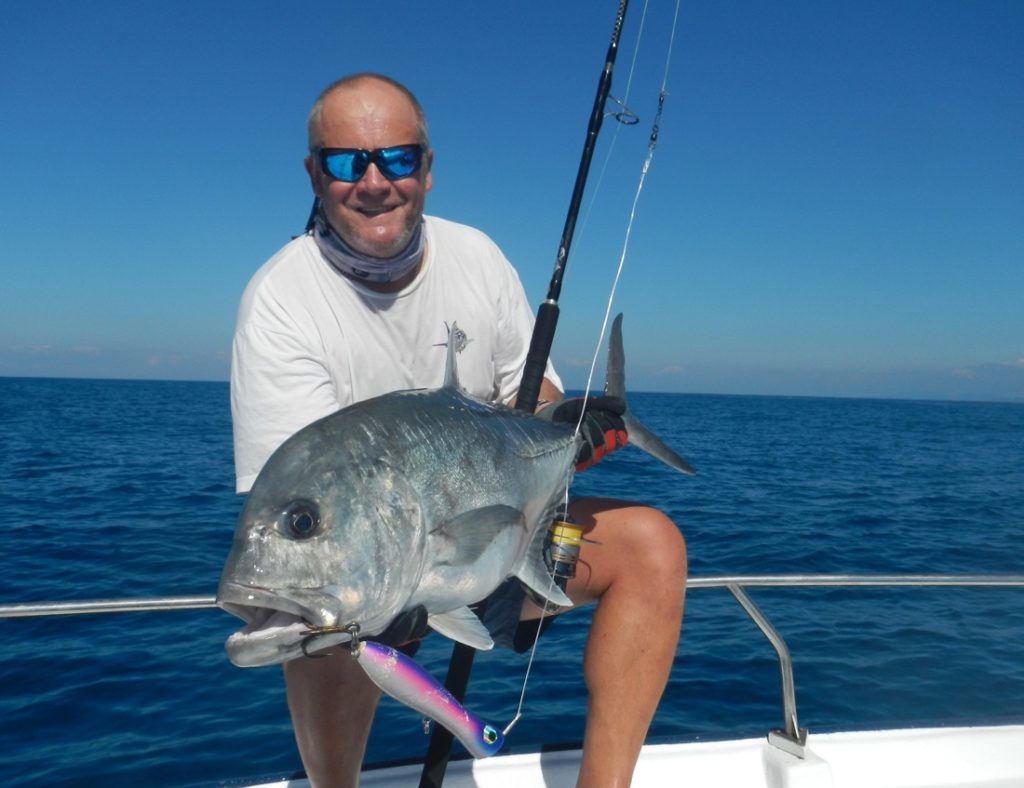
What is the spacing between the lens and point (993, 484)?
64.2 feet

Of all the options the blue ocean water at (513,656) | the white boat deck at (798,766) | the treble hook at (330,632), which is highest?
the treble hook at (330,632)

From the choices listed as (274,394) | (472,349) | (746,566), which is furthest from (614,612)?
(746,566)

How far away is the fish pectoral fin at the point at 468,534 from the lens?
1.68 m

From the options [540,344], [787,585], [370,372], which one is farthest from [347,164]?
[787,585]

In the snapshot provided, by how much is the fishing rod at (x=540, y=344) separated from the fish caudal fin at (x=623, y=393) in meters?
0.22

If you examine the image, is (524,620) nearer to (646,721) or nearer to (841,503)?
(646,721)

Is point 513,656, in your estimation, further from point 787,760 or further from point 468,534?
point 468,534

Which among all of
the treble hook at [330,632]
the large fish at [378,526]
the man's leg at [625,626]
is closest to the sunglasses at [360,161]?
the large fish at [378,526]

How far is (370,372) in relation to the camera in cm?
245

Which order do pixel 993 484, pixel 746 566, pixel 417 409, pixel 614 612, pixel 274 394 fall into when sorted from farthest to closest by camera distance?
pixel 993 484 < pixel 746 566 < pixel 614 612 < pixel 274 394 < pixel 417 409

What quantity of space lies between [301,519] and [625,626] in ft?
3.79

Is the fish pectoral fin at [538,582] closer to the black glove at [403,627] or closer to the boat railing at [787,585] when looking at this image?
the black glove at [403,627]

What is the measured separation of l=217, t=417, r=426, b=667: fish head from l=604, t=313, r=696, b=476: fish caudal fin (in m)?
1.22

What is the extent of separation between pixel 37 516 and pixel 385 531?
12.4m
